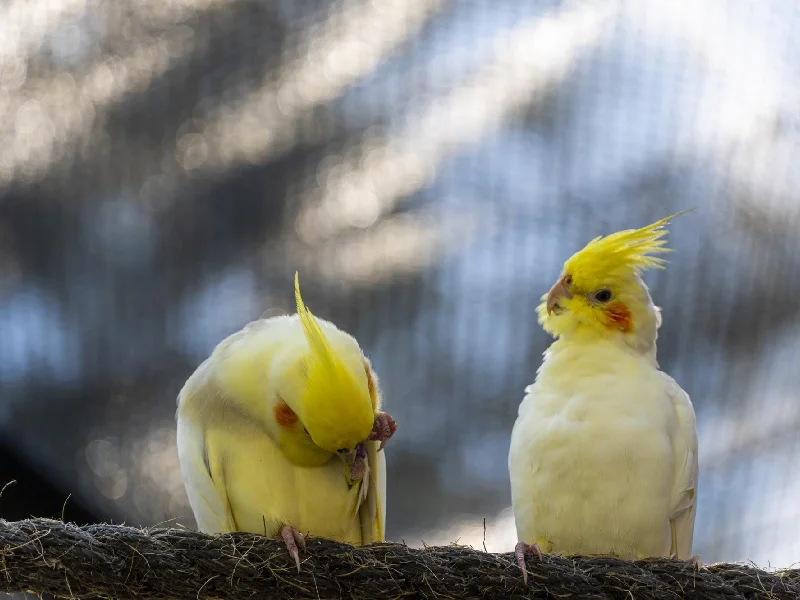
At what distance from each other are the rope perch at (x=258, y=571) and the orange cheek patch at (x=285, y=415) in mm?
350

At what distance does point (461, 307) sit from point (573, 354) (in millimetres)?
1931

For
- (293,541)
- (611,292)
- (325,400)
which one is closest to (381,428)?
(325,400)

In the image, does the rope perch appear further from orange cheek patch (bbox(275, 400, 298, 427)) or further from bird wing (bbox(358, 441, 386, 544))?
bird wing (bbox(358, 441, 386, 544))

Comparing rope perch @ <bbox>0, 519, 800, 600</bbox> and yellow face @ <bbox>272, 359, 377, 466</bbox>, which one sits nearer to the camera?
rope perch @ <bbox>0, 519, 800, 600</bbox>

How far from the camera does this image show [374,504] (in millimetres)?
2736

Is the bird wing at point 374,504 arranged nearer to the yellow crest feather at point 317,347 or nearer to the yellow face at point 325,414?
the yellow face at point 325,414

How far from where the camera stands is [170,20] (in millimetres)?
3812

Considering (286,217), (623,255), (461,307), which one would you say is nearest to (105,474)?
(286,217)

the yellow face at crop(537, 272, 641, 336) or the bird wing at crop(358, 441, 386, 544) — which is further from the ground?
the yellow face at crop(537, 272, 641, 336)

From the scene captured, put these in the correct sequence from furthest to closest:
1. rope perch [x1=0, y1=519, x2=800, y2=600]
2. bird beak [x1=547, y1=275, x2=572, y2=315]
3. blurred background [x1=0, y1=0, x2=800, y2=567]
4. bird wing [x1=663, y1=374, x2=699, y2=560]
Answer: blurred background [x1=0, y1=0, x2=800, y2=567] < bird beak [x1=547, y1=275, x2=572, y2=315] < bird wing [x1=663, y1=374, x2=699, y2=560] < rope perch [x1=0, y1=519, x2=800, y2=600]

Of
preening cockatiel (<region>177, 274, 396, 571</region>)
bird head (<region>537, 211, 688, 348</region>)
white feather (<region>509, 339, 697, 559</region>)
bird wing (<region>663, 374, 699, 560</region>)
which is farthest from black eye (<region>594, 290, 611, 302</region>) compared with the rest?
preening cockatiel (<region>177, 274, 396, 571</region>)

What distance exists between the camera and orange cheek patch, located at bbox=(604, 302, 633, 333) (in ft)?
9.05

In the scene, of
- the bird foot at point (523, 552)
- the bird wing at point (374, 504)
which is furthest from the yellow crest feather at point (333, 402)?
the bird foot at point (523, 552)

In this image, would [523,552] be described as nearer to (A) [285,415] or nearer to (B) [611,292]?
(A) [285,415]
